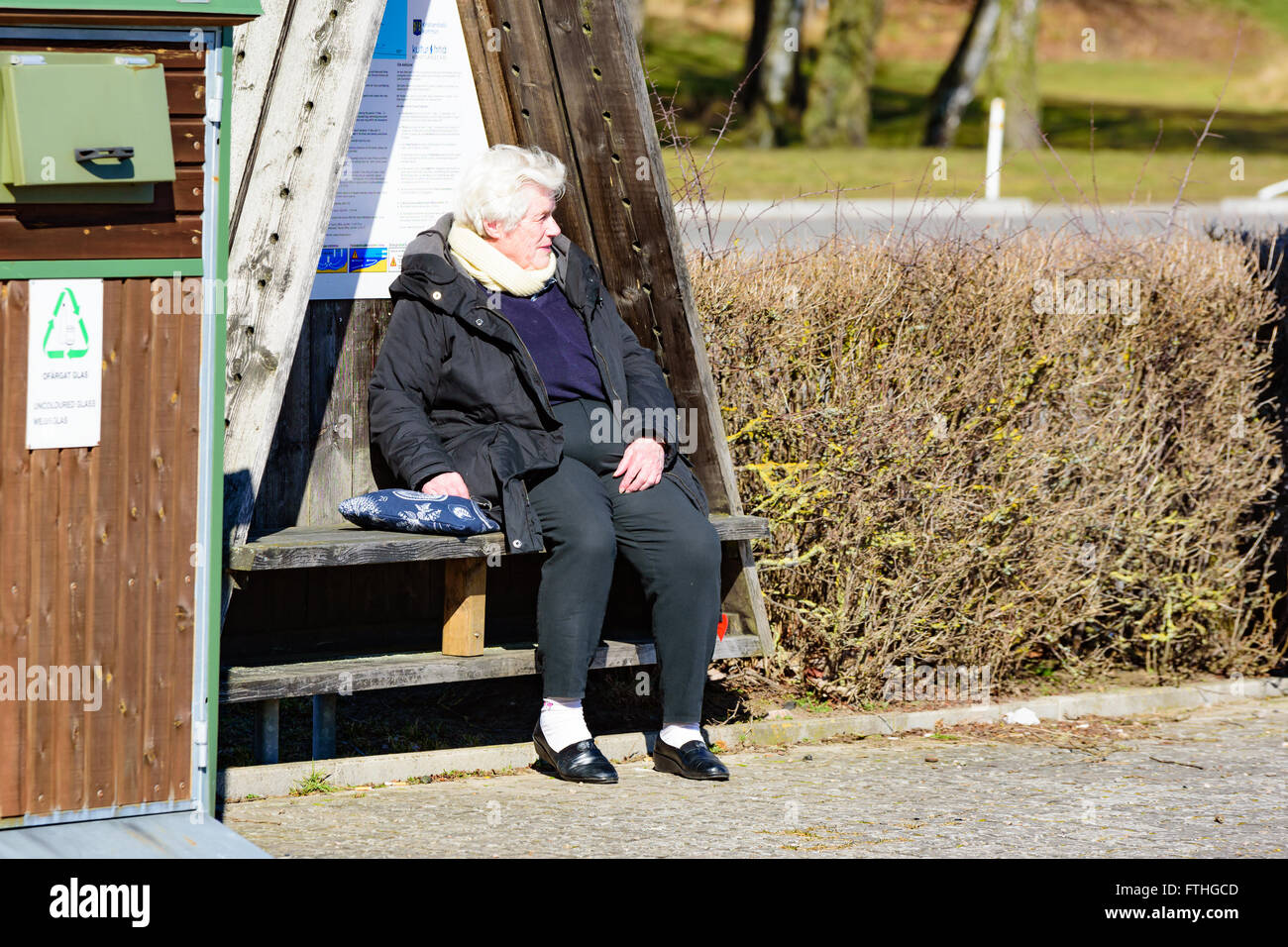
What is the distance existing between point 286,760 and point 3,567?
1.63m

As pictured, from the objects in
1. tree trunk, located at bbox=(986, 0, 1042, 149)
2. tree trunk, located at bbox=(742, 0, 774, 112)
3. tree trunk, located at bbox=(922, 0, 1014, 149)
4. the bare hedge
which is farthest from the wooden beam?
tree trunk, located at bbox=(922, 0, 1014, 149)

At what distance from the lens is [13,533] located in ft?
12.0

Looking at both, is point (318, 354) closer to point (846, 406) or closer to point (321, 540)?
point (321, 540)

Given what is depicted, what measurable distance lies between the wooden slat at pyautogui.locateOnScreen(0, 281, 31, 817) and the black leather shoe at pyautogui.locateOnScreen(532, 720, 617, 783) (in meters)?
1.49

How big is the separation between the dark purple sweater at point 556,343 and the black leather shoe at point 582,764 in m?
1.01

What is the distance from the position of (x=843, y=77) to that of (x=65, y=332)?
22651 mm

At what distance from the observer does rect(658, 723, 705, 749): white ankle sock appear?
4816 mm

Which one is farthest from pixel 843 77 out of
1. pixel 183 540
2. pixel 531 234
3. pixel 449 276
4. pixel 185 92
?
pixel 183 540

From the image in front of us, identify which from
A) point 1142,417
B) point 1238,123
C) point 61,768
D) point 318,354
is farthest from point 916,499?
point 1238,123

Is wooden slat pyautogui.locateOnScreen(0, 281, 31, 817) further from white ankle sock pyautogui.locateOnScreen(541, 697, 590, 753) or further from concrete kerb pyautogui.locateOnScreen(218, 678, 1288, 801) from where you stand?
white ankle sock pyautogui.locateOnScreen(541, 697, 590, 753)

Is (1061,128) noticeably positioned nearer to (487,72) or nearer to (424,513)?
(487,72)

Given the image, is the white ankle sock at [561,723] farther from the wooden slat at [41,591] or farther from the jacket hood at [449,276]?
the wooden slat at [41,591]

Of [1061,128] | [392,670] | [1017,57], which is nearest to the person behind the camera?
[392,670]

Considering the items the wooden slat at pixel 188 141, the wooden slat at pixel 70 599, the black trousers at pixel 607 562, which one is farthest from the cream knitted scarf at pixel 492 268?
the wooden slat at pixel 70 599
